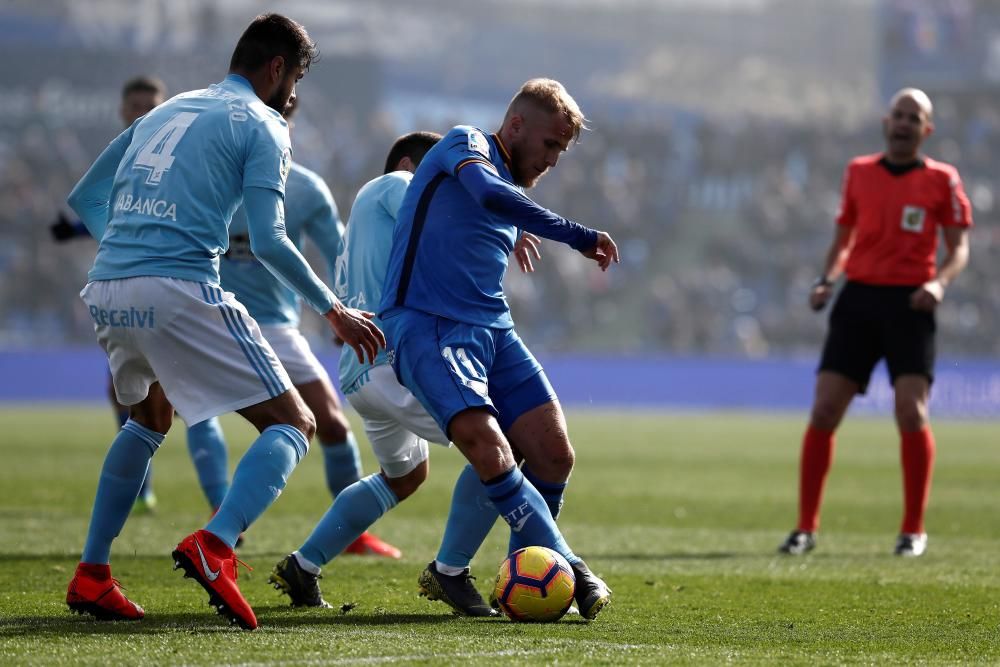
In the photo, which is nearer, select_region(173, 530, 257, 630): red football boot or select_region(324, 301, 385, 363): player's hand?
select_region(173, 530, 257, 630): red football boot

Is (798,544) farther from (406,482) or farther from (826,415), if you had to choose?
(406,482)

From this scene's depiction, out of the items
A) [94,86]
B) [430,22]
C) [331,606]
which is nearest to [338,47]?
[430,22]

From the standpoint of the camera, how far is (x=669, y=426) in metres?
21.3

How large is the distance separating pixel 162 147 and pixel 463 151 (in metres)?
1.00

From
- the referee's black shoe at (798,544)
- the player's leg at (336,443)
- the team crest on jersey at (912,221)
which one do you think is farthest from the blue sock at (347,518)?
the team crest on jersey at (912,221)

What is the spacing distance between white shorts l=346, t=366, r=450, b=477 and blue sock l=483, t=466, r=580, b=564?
0.37 meters

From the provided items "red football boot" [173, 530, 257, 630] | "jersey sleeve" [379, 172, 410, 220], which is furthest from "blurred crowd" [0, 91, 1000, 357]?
"red football boot" [173, 530, 257, 630]

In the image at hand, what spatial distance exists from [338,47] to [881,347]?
35438 mm

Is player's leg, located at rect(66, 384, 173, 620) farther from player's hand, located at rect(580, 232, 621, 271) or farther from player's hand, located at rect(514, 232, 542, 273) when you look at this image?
player's hand, located at rect(580, 232, 621, 271)

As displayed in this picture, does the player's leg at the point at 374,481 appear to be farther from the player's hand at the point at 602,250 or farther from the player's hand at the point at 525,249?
the player's hand at the point at 602,250

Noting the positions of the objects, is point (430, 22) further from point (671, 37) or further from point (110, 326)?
point (110, 326)

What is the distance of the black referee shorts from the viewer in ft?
26.3

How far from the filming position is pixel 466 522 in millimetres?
5398

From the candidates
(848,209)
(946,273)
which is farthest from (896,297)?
(848,209)
